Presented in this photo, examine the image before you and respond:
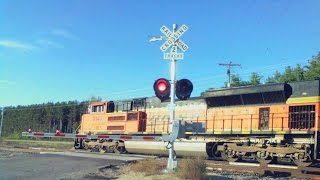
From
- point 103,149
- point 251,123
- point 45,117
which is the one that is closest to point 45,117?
point 45,117

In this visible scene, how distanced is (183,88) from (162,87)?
642 mm

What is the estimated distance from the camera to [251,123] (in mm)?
18094

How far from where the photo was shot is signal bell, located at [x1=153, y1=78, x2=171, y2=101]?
12922mm

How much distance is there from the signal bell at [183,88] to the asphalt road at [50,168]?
384 centimetres

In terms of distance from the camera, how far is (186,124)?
1293 cm

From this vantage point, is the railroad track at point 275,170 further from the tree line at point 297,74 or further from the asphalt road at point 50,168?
the tree line at point 297,74

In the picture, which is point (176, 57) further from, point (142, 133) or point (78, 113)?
point (78, 113)

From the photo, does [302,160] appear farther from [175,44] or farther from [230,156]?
[175,44]

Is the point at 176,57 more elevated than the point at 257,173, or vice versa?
the point at 176,57

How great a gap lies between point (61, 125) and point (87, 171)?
45.9 m

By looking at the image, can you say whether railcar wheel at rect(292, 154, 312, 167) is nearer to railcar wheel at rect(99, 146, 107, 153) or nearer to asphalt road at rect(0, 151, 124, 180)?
asphalt road at rect(0, 151, 124, 180)

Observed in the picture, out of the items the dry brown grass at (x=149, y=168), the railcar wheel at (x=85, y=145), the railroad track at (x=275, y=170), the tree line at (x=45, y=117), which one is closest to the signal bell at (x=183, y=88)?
the dry brown grass at (x=149, y=168)

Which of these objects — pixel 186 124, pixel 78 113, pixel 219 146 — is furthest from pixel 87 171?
pixel 78 113

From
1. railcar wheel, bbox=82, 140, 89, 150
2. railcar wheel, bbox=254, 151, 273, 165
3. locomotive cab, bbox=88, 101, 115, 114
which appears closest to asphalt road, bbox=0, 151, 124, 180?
railcar wheel, bbox=254, 151, 273, 165
